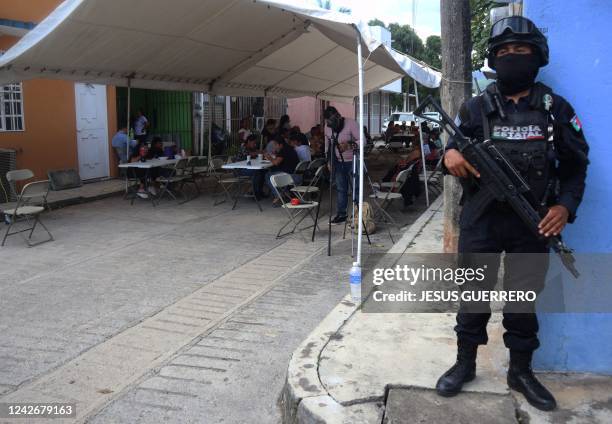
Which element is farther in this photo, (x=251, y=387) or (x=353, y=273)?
(x=353, y=273)

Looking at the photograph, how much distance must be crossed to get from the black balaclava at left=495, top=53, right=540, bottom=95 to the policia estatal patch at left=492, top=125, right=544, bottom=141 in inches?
7.4

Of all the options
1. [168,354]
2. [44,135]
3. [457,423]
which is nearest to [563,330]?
[457,423]

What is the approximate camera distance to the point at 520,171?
2611 millimetres

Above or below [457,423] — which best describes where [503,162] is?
above

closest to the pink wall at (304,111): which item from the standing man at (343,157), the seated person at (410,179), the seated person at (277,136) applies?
the seated person at (277,136)

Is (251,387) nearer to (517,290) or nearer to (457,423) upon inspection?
(457,423)

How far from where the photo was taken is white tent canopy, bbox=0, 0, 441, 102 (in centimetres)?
724

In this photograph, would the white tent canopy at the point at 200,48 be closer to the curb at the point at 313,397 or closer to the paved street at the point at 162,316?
the paved street at the point at 162,316

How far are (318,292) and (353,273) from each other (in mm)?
935

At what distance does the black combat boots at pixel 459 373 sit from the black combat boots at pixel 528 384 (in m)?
0.20

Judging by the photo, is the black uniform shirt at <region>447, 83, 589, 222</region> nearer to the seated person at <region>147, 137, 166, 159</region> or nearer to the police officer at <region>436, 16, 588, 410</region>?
the police officer at <region>436, 16, 588, 410</region>

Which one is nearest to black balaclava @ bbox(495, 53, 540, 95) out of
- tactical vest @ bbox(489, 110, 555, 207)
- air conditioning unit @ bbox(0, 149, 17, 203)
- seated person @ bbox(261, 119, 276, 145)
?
tactical vest @ bbox(489, 110, 555, 207)

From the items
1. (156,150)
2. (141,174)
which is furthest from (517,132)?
(156,150)

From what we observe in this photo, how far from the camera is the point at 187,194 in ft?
38.2
